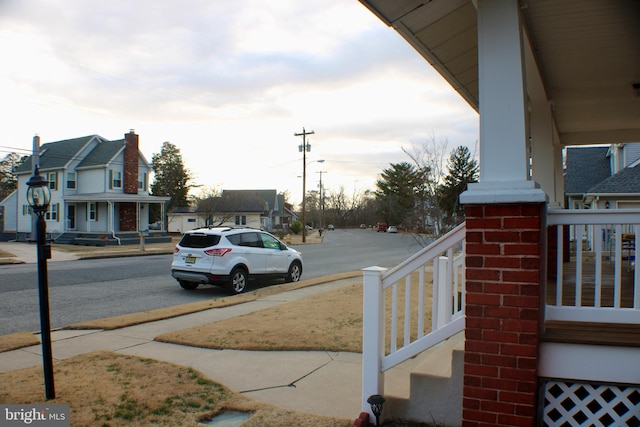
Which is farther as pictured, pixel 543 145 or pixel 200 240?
pixel 200 240

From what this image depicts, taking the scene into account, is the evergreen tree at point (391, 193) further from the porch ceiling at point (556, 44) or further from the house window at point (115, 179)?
the porch ceiling at point (556, 44)

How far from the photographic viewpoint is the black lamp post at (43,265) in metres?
4.50

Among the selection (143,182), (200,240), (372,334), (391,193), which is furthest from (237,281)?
(391,193)

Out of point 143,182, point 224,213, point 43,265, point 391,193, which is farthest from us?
point 391,193

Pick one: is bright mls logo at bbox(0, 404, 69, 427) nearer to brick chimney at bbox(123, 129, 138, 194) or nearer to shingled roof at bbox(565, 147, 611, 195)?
shingled roof at bbox(565, 147, 611, 195)

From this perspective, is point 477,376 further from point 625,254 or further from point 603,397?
point 625,254

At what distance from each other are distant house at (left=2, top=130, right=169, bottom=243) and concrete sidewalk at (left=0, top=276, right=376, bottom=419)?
28.2 m

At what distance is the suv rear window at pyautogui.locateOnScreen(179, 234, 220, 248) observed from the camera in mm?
12188

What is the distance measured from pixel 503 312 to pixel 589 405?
1.11 meters

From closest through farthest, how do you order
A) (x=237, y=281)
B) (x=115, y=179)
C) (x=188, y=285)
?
1. (x=237, y=281)
2. (x=188, y=285)
3. (x=115, y=179)

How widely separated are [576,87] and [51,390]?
738 cm

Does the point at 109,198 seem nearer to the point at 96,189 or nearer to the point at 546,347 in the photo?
the point at 96,189

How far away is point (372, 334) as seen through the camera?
4047mm

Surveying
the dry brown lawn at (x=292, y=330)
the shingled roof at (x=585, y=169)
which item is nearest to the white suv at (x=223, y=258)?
the dry brown lawn at (x=292, y=330)
